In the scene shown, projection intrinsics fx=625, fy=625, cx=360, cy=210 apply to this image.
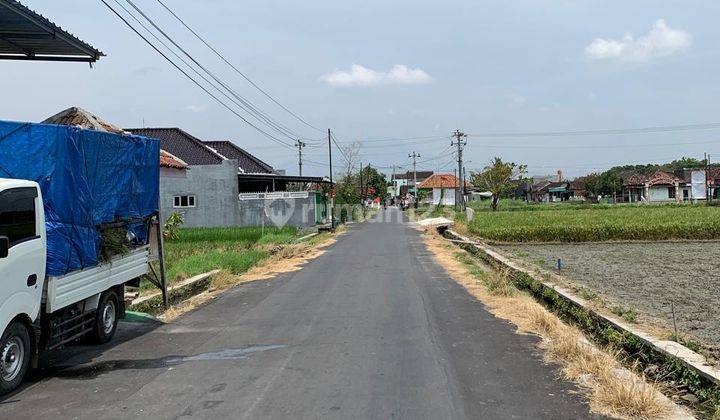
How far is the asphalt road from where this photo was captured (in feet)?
18.8

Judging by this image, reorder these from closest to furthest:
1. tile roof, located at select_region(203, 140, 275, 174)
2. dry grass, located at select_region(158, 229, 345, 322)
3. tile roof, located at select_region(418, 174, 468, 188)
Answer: dry grass, located at select_region(158, 229, 345, 322), tile roof, located at select_region(203, 140, 275, 174), tile roof, located at select_region(418, 174, 468, 188)

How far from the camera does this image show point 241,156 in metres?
55.8

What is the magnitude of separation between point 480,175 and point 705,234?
48.5m

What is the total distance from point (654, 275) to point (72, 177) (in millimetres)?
14556

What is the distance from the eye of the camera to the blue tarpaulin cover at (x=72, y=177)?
7516mm

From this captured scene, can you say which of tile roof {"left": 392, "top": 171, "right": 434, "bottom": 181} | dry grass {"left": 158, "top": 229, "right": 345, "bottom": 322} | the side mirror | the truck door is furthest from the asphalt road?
tile roof {"left": 392, "top": 171, "right": 434, "bottom": 181}

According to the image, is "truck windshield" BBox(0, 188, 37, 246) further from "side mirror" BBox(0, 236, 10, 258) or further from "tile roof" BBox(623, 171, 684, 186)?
"tile roof" BBox(623, 171, 684, 186)

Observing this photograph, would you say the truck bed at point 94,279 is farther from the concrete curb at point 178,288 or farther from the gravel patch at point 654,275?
the gravel patch at point 654,275

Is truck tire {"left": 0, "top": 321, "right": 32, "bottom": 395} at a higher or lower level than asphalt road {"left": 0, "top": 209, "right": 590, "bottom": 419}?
higher

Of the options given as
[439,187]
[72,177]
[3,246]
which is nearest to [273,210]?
[72,177]

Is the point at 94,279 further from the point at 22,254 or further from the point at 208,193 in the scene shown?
the point at 208,193

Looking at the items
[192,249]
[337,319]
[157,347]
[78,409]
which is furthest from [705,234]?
[78,409]

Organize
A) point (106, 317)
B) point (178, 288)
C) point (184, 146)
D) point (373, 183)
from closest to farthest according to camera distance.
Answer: point (106, 317) < point (178, 288) < point (184, 146) < point (373, 183)

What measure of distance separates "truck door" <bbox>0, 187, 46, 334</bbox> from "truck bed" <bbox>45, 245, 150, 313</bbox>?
31cm
